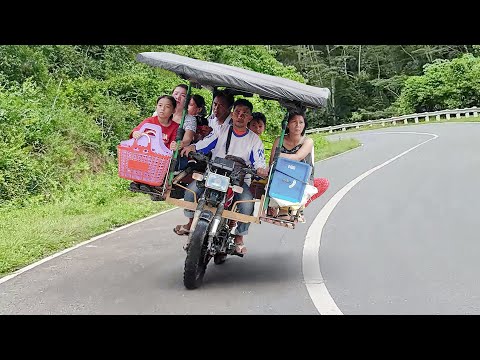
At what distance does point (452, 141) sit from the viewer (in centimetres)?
2861

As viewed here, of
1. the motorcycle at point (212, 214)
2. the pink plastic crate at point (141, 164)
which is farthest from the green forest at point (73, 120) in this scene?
the pink plastic crate at point (141, 164)

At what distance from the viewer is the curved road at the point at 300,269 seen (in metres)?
6.46

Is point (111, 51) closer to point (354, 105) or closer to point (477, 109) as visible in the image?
point (477, 109)

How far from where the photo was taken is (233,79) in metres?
6.91

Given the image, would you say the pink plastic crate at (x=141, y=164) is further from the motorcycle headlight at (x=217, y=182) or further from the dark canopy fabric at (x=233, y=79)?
the dark canopy fabric at (x=233, y=79)

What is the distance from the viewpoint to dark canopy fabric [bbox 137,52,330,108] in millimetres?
6885

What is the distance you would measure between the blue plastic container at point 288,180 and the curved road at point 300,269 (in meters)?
0.96

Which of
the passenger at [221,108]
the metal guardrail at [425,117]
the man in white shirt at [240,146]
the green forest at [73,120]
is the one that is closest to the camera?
the man in white shirt at [240,146]

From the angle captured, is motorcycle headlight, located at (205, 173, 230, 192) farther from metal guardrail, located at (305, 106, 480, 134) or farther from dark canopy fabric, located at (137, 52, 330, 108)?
metal guardrail, located at (305, 106, 480, 134)

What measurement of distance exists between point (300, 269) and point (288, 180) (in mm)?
1321

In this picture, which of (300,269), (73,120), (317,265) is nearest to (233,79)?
(300,269)

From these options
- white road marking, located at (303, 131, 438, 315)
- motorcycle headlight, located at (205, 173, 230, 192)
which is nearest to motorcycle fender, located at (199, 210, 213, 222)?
motorcycle headlight, located at (205, 173, 230, 192)

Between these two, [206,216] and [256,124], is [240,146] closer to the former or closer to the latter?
[256,124]
